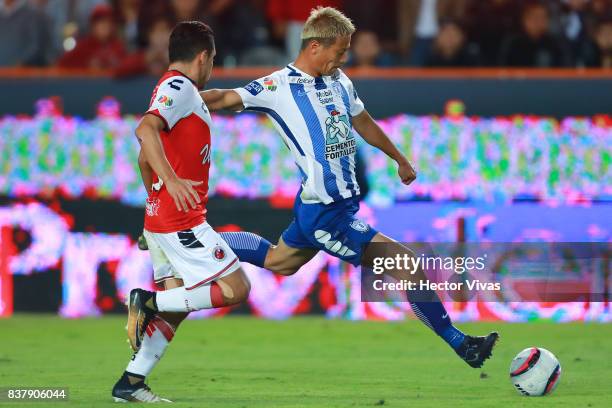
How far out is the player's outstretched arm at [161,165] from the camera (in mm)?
6559

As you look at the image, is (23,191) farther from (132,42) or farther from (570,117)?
(570,117)

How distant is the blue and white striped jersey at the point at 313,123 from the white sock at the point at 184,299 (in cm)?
142

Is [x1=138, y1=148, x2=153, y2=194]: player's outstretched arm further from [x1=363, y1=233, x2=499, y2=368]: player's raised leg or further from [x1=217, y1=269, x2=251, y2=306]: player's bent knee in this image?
[x1=363, y1=233, x2=499, y2=368]: player's raised leg

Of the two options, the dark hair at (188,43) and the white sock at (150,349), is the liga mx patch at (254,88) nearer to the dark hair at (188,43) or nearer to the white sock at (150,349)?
the dark hair at (188,43)

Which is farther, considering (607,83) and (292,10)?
(292,10)

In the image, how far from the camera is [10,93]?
41.1ft

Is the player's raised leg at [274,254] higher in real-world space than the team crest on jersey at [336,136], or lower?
lower

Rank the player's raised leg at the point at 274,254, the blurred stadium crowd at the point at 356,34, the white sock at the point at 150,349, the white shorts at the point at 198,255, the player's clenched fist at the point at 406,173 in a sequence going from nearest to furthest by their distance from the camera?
the white shorts at the point at 198,255
the white sock at the point at 150,349
the player's clenched fist at the point at 406,173
the player's raised leg at the point at 274,254
the blurred stadium crowd at the point at 356,34

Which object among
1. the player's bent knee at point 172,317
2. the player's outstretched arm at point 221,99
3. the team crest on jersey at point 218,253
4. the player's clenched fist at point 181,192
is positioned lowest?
the player's bent knee at point 172,317

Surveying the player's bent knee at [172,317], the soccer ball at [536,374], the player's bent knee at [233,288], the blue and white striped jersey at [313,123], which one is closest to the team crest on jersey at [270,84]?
the blue and white striped jersey at [313,123]

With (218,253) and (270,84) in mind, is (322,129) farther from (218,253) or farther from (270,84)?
(218,253)

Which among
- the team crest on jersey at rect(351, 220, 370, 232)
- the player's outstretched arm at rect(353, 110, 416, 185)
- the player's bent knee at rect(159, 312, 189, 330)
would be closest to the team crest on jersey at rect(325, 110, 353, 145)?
the player's outstretched arm at rect(353, 110, 416, 185)

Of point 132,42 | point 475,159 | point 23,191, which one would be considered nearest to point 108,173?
point 23,191

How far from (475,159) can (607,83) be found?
142 centimetres
